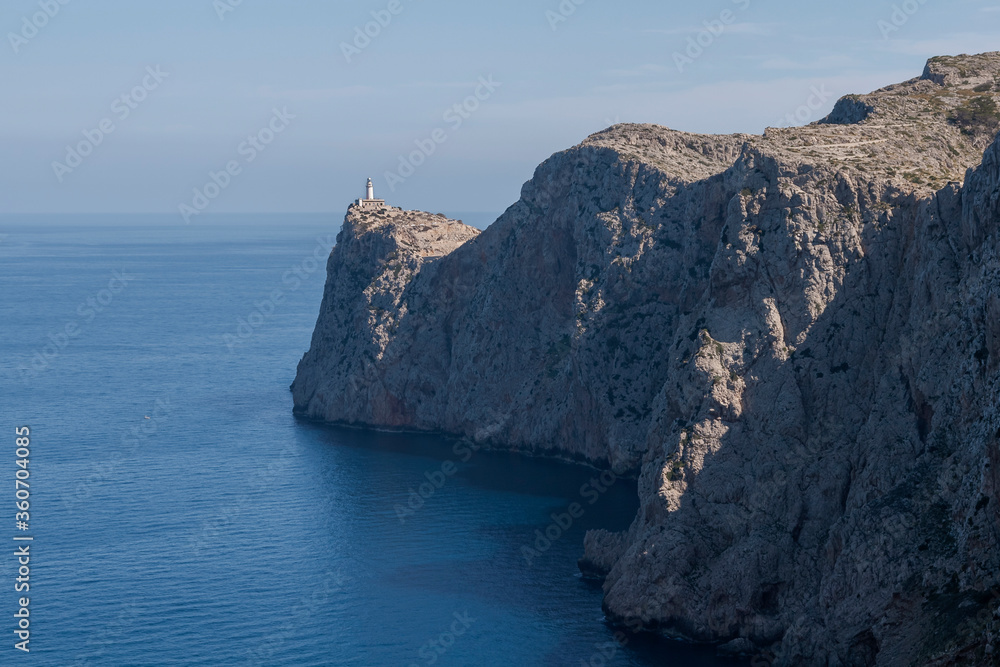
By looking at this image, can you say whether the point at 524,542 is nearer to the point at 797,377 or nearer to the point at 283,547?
the point at 283,547

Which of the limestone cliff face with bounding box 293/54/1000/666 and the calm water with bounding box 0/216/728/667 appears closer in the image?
the limestone cliff face with bounding box 293/54/1000/666

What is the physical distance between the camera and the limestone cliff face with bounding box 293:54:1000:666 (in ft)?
235

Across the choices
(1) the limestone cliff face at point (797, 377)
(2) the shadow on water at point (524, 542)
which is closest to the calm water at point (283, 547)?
(2) the shadow on water at point (524, 542)

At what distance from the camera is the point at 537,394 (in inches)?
5374

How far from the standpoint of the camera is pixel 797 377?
89625 mm

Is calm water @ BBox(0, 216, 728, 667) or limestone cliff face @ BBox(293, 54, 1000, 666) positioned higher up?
limestone cliff face @ BBox(293, 54, 1000, 666)

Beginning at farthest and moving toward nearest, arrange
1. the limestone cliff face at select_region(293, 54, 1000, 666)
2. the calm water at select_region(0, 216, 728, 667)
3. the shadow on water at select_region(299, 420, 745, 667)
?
1. the calm water at select_region(0, 216, 728, 667)
2. the shadow on water at select_region(299, 420, 745, 667)
3. the limestone cliff face at select_region(293, 54, 1000, 666)

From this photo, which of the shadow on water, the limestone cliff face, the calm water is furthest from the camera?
the calm water

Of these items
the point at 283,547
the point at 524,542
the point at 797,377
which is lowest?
the point at 524,542

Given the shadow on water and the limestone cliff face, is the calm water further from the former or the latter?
the limestone cliff face

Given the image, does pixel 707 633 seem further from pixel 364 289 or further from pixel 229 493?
pixel 364 289

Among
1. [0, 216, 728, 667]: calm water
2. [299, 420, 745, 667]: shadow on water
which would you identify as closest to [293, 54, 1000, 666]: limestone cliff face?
[299, 420, 745, 667]: shadow on water

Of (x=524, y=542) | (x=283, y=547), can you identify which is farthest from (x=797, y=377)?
(x=283, y=547)

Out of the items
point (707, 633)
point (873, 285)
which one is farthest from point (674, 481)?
point (873, 285)
